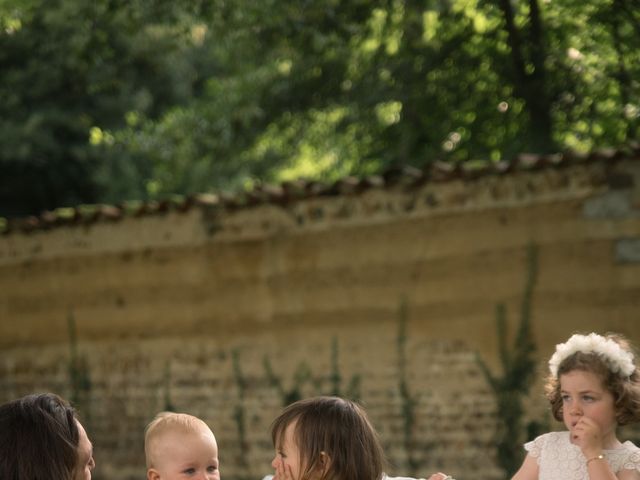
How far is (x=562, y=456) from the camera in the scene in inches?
182

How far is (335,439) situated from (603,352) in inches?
41.8

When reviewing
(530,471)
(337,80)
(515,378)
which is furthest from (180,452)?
(337,80)

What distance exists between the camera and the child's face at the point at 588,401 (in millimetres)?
4367

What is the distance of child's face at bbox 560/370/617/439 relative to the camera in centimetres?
437

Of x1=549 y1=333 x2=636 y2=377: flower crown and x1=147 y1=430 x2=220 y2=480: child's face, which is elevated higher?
x1=549 y1=333 x2=636 y2=377: flower crown

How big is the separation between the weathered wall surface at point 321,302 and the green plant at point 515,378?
62mm

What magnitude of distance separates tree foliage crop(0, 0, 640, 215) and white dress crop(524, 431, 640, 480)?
5.41 m

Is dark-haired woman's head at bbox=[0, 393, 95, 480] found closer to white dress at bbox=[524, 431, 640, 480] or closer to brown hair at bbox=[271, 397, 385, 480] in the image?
brown hair at bbox=[271, 397, 385, 480]

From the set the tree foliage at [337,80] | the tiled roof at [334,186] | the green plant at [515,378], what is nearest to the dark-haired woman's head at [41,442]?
the tiled roof at [334,186]

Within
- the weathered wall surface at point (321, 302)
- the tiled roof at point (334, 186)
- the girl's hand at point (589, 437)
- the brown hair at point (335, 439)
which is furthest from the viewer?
the weathered wall surface at point (321, 302)

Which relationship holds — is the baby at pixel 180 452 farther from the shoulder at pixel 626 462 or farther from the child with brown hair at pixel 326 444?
the shoulder at pixel 626 462

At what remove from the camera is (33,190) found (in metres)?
16.8

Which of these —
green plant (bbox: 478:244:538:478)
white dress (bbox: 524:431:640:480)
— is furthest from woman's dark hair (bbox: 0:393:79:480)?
green plant (bbox: 478:244:538:478)

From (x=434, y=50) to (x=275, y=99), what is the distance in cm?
199
